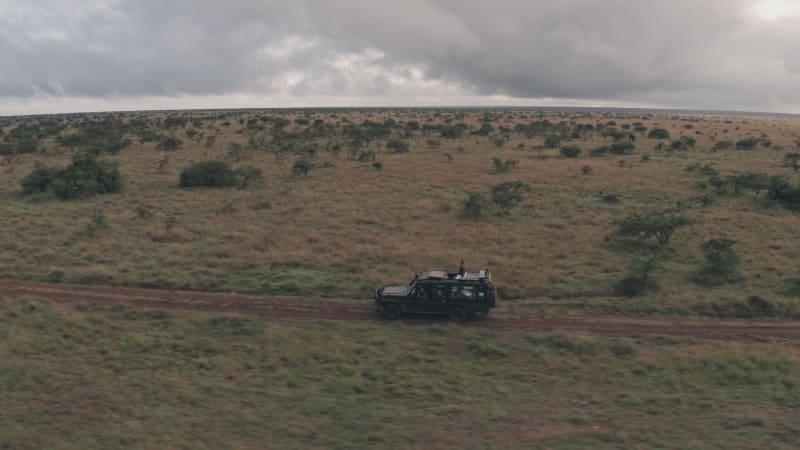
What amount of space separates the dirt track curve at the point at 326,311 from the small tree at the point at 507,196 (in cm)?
1361

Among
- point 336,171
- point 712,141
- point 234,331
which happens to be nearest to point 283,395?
point 234,331

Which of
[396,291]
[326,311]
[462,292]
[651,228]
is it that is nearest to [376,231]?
[326,311]

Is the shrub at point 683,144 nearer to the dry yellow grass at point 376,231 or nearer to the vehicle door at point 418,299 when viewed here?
the dry yellow grass at point 376,231

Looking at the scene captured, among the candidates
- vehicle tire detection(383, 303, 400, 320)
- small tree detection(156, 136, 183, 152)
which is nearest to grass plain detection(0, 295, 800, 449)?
vehicle tire detection(383, 303, 400, 320)

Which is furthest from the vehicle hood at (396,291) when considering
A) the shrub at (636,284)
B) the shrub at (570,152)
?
the shrub at (570,152)

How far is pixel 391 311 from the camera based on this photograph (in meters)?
17.5

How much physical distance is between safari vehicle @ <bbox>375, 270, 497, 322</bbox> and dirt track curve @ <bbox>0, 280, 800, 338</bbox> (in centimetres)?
43

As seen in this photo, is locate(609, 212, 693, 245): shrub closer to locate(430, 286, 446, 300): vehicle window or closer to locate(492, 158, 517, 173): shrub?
locate(430, 286, 446, 300): vehicle window

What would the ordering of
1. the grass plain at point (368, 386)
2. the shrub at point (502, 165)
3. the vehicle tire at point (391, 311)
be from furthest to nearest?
the shrub at point (502, 165) < the vehicle tire at point (391, 311) < the grass plain at point (368, 386)

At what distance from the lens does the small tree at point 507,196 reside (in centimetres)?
3120

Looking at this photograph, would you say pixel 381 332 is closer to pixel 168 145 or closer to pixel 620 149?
pixel 620 149

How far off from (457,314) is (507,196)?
16.3 metres

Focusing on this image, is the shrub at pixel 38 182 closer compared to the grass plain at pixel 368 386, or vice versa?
the grass plain at pixel 368 386

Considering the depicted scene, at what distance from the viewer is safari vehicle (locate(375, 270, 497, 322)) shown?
56.3ft
